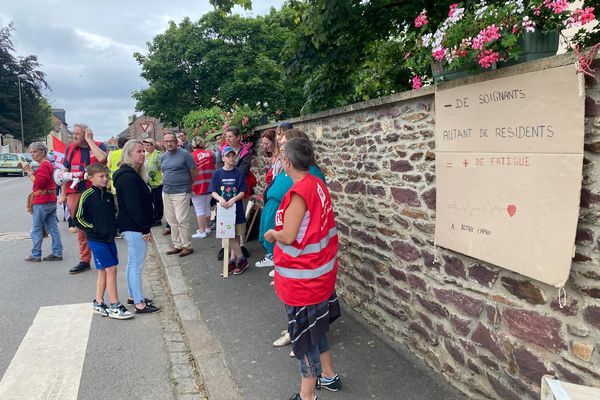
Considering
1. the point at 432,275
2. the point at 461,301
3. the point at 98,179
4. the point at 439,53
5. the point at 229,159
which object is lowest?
the point at 461,301

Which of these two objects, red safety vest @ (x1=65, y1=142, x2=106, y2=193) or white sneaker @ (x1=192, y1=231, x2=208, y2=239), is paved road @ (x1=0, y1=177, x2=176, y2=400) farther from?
white sneaker @ (x1=192, y1=231, x2=208, y2=239)

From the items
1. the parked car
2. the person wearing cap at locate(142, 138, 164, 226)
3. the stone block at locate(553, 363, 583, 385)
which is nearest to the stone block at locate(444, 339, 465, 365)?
the stone block at locate(553, 363, 583, 385)

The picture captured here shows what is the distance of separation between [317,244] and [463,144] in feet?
3.84

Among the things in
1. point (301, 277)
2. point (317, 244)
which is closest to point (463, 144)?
point (317, 244)

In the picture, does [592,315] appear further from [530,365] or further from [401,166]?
[401,166]

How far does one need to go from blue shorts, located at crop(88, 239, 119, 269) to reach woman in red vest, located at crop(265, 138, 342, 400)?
262 centimetres

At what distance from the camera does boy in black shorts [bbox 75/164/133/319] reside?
15.7ft

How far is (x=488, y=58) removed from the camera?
2.53 meters

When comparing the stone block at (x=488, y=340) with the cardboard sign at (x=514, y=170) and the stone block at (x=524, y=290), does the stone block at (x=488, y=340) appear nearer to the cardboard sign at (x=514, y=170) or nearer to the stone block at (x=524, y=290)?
the stone block at (x=524, y=290)

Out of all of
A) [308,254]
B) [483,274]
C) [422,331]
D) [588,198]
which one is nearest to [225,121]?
[422,331]

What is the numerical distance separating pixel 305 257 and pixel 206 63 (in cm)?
2507

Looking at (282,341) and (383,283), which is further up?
(383,283)

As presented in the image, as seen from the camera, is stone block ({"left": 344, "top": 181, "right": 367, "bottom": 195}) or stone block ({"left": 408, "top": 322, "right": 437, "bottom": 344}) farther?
stone block ({"left": 344, "top": 181, "right": 367, "bottom": 195})

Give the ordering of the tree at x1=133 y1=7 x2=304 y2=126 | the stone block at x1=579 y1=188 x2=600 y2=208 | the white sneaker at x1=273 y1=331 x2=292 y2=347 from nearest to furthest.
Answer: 1. the stone block at x1=579 y1=188 x2=600 y2=208
2. the white sneaker at x1=273 y1=331 x2=292 y2=347
3. the tree at x1=133 y1=7 x2=304 y2=126
